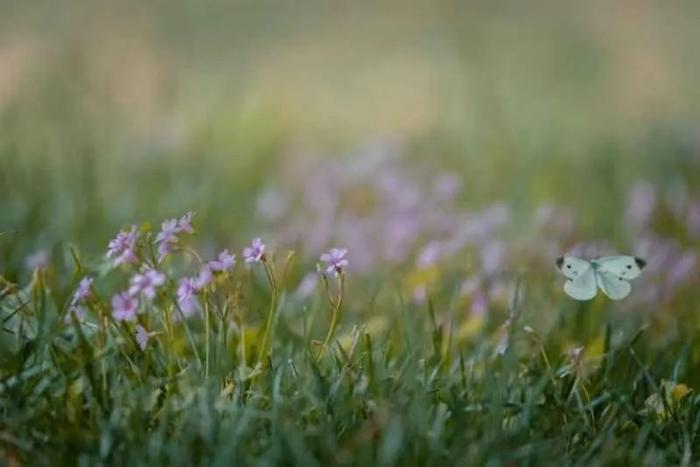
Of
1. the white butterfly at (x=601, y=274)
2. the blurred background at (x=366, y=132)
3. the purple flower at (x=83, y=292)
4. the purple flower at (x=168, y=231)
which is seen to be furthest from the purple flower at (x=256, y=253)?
the blurred background at (x=366, y=132)

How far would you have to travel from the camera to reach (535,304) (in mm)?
3082

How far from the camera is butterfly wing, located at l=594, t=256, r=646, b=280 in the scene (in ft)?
7.40

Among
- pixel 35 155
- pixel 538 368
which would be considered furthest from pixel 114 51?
pixel 538 368

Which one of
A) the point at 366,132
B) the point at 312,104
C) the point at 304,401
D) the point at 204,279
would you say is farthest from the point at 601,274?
the point at 312,104

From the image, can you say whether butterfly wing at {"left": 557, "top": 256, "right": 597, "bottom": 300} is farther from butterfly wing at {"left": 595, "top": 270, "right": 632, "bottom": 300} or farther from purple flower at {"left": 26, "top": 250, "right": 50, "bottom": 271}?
purple flower at {"left": 26, "top": 250, "right": 50, "bottom": 271}

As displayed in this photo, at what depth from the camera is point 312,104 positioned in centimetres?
632

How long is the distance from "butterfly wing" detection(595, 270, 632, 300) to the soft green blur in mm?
1396

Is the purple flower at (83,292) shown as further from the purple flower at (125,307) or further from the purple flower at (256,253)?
the purple flower at (256,253)

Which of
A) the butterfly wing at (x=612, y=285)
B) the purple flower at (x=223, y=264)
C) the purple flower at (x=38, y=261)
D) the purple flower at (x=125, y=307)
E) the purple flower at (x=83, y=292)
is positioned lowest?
the butterfly wing at (x=612, y=285)

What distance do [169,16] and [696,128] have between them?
2.45 metres

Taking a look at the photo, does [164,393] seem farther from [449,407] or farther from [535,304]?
[535,304]

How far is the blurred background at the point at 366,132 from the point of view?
383cm

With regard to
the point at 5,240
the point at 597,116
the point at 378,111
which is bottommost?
the point at 5,240

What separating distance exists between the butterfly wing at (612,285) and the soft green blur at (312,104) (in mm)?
1396
